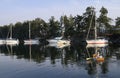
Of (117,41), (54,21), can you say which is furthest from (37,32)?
(117,41)

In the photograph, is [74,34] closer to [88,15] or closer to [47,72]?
[88,15]

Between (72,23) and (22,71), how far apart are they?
127 meters

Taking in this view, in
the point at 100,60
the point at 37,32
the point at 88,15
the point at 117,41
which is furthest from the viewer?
the point at 37,32

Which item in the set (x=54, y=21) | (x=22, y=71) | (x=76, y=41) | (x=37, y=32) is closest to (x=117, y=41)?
(x=76, y=41)

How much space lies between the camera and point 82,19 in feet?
542

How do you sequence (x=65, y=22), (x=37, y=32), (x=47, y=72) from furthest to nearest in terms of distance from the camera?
(x=37, y=32), (x=65, y=22), (x=47, y=72)

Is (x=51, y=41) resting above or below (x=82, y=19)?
below

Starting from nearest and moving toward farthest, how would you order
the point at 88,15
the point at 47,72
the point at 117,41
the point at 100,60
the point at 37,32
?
1. the point at 47,72
2. the point at 100,60
3. the point at 117,41
4. the point at 88,15
5. the point at 37,32

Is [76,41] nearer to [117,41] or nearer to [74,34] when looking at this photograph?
[74,34]

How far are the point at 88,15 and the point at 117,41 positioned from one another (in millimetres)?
22116

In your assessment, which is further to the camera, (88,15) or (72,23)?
(72,23)

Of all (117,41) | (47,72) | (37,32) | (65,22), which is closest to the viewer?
(47,72)

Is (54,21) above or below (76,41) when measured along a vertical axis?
above

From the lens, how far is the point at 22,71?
48.3 m
